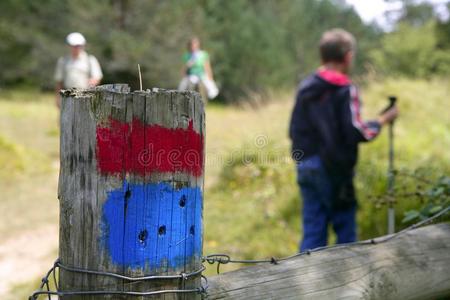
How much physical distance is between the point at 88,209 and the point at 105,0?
2321 cm

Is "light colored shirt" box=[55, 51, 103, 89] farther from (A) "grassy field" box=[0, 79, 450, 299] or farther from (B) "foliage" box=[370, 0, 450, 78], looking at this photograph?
(B) "foliage" box=[370, 0, 450, 78]

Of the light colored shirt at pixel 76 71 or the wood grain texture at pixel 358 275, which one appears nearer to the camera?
the wood grain texture at pixel 358 275

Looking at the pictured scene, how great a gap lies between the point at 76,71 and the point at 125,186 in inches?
297

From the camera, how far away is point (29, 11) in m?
24.5

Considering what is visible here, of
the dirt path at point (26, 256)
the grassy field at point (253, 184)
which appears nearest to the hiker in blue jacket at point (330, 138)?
the grassy field at point (253, 184)

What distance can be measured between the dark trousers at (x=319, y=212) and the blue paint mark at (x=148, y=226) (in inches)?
103

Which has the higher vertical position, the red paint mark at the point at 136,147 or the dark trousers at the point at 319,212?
the red paint mark at the point at 136,147

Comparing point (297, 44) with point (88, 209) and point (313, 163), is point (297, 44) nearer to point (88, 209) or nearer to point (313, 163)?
point (313, 163)

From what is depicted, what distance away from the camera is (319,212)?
13.9 ft

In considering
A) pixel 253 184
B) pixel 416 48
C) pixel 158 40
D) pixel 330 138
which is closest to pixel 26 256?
pixel 253 184

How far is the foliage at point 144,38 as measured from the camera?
76.6ft

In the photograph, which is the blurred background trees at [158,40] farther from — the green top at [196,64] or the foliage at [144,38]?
the green top at [196,64]

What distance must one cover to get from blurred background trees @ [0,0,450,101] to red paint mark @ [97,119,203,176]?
66.9 ft

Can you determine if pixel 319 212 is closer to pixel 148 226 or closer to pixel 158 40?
pixel 148 226
